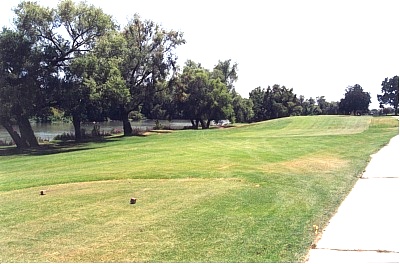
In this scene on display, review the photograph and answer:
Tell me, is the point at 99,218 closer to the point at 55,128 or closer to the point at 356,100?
the point at 55,128

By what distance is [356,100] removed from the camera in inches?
2709

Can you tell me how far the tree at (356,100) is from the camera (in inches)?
2670

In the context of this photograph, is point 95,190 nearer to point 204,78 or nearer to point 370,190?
point 370,190

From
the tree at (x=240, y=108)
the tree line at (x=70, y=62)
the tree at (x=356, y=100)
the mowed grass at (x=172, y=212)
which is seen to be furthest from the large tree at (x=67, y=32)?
the tree at (x=356, y=100)

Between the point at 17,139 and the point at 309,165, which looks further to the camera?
the point at 17,139

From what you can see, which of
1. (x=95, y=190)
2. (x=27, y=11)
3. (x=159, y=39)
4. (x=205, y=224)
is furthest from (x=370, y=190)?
(x=159, y=39)

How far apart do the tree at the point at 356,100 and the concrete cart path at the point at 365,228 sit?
6149 centimetres

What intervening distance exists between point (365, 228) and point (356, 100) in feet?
220

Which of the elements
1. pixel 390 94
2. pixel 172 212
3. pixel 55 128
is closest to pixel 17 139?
pixel 172 212

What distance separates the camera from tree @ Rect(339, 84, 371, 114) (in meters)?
67.8

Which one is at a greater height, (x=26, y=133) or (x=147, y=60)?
(x=147, y=60)

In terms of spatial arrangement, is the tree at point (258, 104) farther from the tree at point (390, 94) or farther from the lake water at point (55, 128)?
the tree at point (390, 94)

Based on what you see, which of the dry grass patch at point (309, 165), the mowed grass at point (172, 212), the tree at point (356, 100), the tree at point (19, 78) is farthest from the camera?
the tree at point (356, 100)

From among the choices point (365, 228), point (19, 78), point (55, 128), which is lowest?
point (365, 228)
